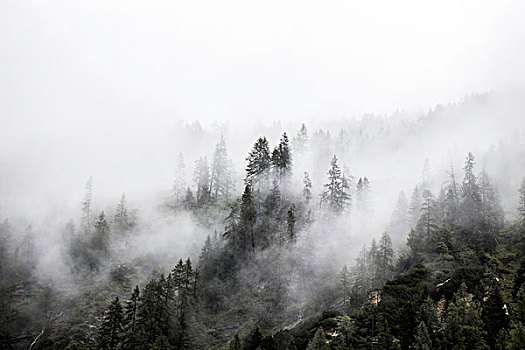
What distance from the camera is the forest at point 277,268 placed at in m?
47.0

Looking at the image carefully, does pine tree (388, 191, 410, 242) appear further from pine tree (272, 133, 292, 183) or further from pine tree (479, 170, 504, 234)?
pine tree (272, 133, 292, 183)

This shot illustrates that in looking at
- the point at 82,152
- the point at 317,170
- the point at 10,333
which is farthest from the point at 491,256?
the point at 82,152

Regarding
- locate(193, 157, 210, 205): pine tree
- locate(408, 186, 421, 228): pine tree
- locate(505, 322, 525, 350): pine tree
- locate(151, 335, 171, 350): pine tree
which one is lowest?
locate(151, 335, 171, 350): pine tree

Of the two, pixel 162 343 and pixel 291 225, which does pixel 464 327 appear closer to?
pixel 162 343

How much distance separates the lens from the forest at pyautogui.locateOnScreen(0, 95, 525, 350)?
1849 inches

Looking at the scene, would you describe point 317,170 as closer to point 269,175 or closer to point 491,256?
point 269,175

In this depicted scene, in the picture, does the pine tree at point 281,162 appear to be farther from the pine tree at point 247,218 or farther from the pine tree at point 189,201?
the pine tree at point 189,201

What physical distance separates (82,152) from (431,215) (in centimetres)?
12339

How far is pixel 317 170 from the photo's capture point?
108312 millimetres

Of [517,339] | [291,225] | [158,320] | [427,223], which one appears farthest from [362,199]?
[517,339]

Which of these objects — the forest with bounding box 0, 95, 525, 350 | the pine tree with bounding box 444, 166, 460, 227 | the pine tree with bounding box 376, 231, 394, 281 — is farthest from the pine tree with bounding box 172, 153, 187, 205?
the pine tree with bounding box 444, 166, 460, 227

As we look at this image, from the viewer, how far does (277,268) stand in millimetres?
71500

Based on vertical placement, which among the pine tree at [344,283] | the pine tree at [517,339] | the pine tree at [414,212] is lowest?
the pine tree at [517,339]

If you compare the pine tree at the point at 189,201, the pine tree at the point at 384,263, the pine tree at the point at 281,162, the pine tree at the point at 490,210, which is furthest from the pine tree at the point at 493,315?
the pine tree at the point at 189,201
